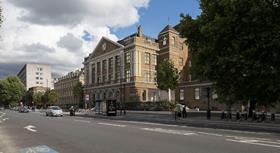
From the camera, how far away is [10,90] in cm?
15400

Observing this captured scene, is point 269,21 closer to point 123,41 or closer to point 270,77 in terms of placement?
point 270,77

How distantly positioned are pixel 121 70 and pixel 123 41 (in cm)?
777

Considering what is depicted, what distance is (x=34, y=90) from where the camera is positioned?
630 feet

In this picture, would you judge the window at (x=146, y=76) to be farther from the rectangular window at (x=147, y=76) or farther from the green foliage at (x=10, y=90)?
the green foliage at (x=10, y=90)

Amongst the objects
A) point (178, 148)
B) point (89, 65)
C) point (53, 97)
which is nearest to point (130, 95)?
point (89, 65)

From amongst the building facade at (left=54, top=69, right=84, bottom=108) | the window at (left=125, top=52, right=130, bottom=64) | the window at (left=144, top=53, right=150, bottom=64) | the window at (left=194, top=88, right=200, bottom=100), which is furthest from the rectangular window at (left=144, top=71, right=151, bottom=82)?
the building facade at (left=54, top=69, right=84, bottom=108)

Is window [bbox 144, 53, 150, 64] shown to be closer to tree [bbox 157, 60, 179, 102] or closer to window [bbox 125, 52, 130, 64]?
window [bbox 125, 52, 130, 64]

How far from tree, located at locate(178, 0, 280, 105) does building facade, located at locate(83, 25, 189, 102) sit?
5427cm


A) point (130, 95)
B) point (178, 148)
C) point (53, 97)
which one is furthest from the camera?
point (53, 97)

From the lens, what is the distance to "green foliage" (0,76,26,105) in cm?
15262

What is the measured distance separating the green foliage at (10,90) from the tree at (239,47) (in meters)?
129

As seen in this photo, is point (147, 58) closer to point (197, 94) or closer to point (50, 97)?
point (197, 94)

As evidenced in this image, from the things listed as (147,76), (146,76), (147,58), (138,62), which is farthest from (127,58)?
(147,76)

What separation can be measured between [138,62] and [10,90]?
77.2 meters
